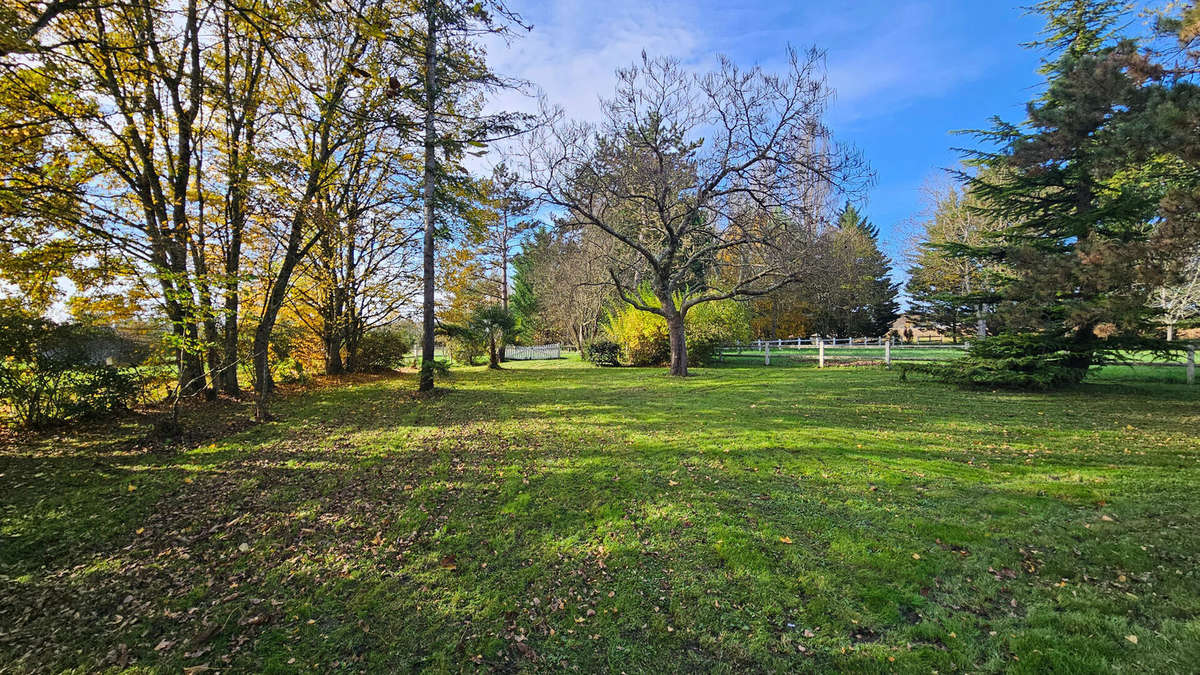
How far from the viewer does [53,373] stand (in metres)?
6.09

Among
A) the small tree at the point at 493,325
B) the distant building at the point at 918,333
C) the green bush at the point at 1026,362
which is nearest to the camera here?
the green bush at the point at 1026,362

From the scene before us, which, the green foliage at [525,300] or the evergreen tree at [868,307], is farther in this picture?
the green foliage at [525,300]

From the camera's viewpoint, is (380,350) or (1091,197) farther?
(380,350)

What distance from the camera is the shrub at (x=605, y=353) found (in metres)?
20.5

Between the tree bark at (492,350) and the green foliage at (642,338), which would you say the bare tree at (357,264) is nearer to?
the tree bark at (492,350)

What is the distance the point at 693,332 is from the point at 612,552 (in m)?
16.2

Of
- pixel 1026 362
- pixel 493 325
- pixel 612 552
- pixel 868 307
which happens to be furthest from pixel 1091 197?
pixel 868 307

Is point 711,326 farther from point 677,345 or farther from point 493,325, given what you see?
point 493,325

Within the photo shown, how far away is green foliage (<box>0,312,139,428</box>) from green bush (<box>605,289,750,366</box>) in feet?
50.9

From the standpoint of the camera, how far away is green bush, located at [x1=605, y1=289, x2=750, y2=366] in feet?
61.9

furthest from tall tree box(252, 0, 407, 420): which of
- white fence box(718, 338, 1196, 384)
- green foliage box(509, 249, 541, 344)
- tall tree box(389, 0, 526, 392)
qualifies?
green foliage box(509, 249, 541, 344)

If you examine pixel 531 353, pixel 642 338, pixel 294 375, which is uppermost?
pixel 642 338

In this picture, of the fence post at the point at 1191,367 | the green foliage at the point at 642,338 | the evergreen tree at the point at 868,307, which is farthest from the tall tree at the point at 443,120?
the evergreen tree at the point at 868,307

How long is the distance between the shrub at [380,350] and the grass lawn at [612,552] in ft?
31.3
